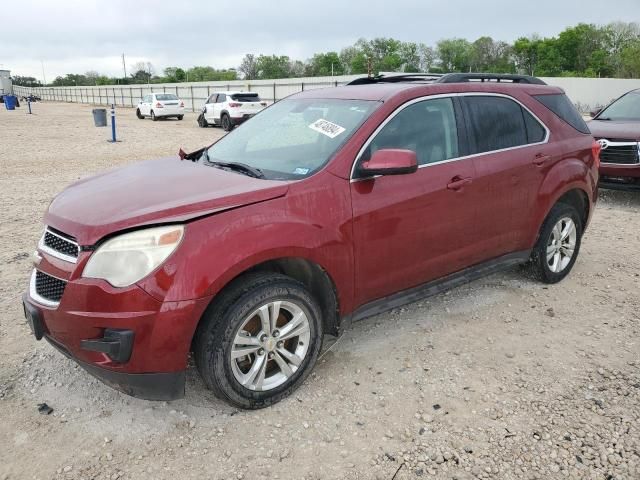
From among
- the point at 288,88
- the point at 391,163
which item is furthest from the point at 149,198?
the point at 288,88

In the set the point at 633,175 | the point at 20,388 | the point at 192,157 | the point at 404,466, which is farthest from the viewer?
the point at 633,175

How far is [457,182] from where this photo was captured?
3.71 meters

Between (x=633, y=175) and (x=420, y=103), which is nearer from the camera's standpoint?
(x=420, y=103)

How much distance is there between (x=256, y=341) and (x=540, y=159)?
2831 millimetres

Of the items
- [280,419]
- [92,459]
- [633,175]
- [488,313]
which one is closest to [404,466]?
[280,419]

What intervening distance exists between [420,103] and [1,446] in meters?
3.15

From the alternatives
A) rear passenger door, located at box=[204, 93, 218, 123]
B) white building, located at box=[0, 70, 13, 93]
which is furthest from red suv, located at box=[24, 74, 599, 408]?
white building, located at box=[0, 70, 13, 93]

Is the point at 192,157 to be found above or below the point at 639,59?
below

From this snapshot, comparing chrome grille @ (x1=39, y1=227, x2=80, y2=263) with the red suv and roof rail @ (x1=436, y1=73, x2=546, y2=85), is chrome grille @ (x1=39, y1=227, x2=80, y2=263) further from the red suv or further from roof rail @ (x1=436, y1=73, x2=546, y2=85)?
roof rail @ (x1=436, y1=73, x2=546, y2=85)

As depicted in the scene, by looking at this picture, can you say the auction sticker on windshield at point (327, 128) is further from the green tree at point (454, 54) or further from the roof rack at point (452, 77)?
the green tree at point (454, 54)

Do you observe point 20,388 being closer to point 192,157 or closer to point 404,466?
point 192,157

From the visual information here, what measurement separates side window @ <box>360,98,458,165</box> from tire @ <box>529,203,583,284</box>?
1379 millimetres

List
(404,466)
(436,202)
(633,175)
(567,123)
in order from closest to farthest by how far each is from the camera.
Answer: (404,466) → (436,202) → (567,123) → (633,175)

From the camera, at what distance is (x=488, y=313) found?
169 inches
